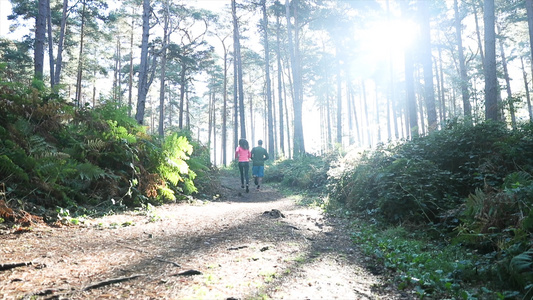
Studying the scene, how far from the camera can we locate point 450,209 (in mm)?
4586

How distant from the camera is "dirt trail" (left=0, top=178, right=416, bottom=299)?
2338 millimetres

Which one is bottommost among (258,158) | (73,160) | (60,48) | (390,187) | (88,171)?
(390,187)

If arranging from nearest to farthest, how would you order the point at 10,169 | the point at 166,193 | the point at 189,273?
the point at 189,273, the point at 10,169, the point at 166,193

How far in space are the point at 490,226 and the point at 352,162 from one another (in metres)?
5.29

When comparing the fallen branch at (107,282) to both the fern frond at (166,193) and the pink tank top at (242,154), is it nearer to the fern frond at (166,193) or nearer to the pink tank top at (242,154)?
the fern frond at (166,193)

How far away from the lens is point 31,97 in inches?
220

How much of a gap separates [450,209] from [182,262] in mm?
4122

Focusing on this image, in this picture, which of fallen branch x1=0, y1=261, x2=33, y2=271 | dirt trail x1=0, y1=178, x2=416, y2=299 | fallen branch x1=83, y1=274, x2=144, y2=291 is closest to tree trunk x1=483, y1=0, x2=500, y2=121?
dirt trail x1=0, y1=178, x2=416, y2=299

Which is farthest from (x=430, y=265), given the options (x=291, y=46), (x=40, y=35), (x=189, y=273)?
(x=291, y=46)

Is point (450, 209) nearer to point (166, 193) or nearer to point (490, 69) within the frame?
point (166, 193)

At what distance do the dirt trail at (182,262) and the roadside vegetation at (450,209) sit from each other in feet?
1.64

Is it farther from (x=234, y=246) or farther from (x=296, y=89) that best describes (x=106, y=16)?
(x=234, y=246)

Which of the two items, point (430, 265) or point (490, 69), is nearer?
point (430, 265)

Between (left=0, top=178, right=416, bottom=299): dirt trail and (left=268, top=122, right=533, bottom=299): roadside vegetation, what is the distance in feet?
1.64
